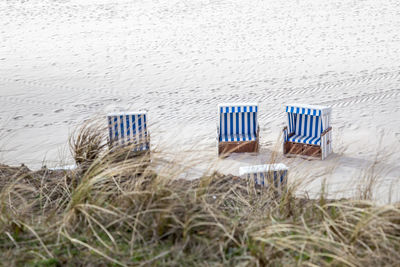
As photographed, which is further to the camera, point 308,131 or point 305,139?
point 308,131

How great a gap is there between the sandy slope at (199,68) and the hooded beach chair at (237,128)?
0.85 feet

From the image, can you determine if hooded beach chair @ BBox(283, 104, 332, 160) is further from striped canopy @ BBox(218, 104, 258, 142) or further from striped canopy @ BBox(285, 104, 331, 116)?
striped canopy @ BBox(218, 104, 258, 142)

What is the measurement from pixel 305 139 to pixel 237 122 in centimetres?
124

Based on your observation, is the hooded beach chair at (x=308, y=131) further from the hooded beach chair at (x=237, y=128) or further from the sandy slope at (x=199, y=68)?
the hooded beach chair at (x=237, y=128)

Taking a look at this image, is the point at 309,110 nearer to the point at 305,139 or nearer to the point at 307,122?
the point at 307,122

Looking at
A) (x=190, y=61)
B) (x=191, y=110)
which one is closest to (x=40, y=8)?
(x=190, y=61)

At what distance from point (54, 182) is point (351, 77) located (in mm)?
9410

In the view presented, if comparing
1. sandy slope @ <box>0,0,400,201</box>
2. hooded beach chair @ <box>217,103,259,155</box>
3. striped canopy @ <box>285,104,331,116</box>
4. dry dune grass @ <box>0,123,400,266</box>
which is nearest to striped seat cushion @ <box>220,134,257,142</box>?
hooded beach chair @ <box>217,103,259,155</box>

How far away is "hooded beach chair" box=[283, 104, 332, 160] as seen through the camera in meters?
8.77

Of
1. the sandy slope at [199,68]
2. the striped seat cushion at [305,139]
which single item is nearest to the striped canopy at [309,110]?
the striped seat cushion at [305,139]

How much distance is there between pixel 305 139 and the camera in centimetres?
910

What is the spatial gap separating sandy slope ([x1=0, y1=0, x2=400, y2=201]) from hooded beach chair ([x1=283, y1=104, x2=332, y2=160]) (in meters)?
0.32

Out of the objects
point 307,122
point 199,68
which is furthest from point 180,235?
point 199,68

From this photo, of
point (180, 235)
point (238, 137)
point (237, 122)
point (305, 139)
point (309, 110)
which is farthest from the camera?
point (237, 122)
